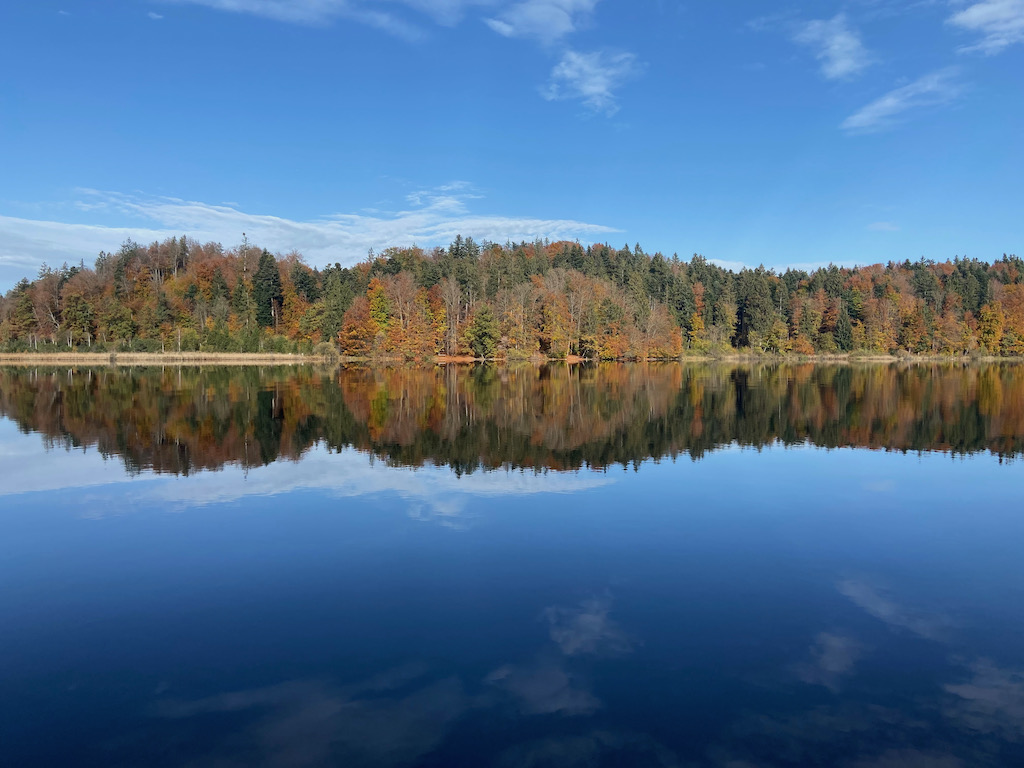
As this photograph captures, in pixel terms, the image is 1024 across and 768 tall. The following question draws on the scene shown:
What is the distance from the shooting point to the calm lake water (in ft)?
14.8

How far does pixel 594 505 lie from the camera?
1044 centimetres

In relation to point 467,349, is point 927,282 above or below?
above

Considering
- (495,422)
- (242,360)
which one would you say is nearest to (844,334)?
(242,360)

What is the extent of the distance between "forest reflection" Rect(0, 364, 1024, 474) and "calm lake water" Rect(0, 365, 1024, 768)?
0.55 m

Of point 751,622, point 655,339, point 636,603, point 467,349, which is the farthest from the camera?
point 655,339

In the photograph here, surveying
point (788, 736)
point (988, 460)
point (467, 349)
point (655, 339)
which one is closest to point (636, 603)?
point (788, 736)

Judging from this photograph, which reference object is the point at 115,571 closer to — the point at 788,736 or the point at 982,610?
the point at 788,736

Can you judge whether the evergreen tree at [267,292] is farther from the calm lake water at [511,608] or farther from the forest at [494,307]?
the calm lake water at [511,608]

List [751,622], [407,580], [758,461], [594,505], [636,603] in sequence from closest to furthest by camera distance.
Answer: [751,622], [636,603], [407,580], [594,505], [758,461]

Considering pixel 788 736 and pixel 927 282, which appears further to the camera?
pixel 927 282

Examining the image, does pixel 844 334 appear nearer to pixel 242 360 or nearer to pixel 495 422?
pixel 242 360

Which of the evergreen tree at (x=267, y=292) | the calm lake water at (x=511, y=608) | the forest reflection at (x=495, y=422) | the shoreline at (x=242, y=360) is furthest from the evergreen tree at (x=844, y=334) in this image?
the calm lake water at (x=511, y=608)

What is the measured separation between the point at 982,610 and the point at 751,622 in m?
2.35

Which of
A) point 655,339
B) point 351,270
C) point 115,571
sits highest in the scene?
point 351,270
